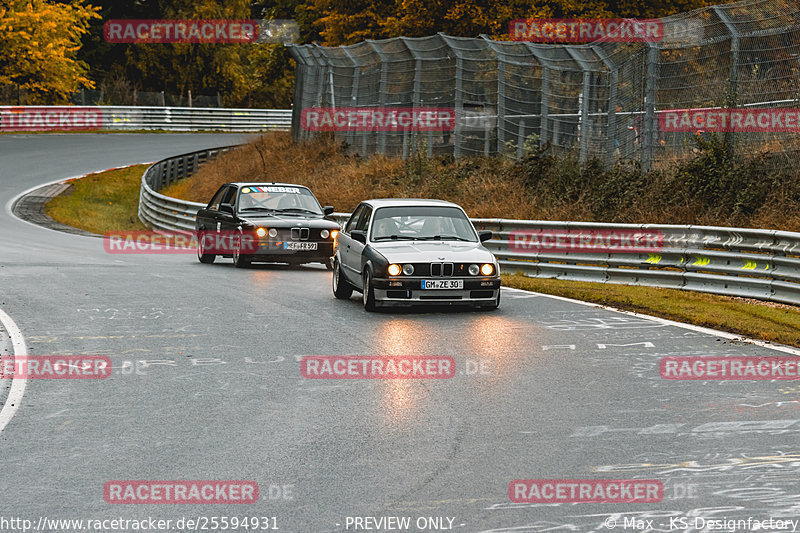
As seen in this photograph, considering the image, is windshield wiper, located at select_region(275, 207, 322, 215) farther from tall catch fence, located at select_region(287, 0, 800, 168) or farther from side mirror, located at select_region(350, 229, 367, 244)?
tall catch fence, located at select_region(287, 0, 800, 168)

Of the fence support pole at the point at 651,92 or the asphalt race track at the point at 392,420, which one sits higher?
the fence support pole at the point at 651,92

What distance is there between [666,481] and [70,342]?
24.0 feet

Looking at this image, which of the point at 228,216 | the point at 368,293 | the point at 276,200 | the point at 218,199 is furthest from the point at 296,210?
the point at 368,293

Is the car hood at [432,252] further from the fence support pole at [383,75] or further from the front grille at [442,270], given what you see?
the fence support pole at [383,75]

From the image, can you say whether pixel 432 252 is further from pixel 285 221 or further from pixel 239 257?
pixel 239 257

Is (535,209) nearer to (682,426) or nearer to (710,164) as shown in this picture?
(710,164)

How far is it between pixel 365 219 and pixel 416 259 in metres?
2.05

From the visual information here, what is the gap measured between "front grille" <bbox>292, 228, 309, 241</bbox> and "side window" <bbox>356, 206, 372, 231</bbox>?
4.19m

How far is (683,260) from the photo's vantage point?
1634cm

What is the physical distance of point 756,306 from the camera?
14.2 metres

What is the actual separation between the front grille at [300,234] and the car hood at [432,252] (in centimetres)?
555

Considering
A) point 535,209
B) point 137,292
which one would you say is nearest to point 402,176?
point 535,209

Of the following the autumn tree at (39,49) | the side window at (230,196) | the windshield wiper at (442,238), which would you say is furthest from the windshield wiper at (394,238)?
the autumn tree at (39,49)

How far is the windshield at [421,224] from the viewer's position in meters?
15.1
